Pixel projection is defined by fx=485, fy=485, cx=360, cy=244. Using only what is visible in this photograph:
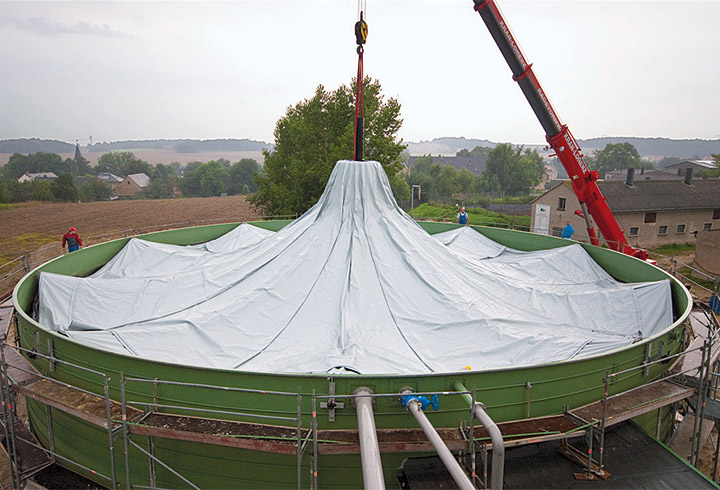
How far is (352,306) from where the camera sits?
10234 mm

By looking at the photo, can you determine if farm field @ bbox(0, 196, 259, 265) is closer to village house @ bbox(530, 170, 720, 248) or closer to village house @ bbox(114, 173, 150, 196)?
village house @ bbox(530, 170, 720, 248)

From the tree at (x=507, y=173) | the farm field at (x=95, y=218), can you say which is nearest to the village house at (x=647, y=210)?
the farm field at (x=95, y=218)

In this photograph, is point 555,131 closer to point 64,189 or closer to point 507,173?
point 507,173

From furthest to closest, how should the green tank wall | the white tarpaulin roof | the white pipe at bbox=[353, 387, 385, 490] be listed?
1. the white tarpaulin roof
2. the green tank wall
3. the white pipe at bbox=[353, 387, 385, 490]

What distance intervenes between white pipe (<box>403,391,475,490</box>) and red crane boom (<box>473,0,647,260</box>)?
478 inches

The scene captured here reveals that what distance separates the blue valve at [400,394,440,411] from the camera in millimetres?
7164

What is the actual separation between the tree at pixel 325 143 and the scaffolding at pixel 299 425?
79.0ft

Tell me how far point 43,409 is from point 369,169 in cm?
883

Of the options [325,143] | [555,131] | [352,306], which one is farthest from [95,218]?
[352,306]

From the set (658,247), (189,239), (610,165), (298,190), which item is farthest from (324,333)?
(610,165)

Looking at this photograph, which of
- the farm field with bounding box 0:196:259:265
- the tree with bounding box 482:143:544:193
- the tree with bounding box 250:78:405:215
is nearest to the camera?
the tree with bounding box 250:78:405:215

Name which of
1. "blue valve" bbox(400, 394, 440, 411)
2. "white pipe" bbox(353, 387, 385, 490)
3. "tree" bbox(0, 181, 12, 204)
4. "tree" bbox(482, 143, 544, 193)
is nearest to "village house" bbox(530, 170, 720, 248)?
"blue valve" bbox(400, 394, 440, 411)

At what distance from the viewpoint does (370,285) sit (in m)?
10.7

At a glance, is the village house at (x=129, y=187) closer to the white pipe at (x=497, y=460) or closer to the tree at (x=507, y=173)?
the tree at (x=507, y=173)
